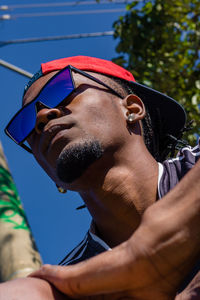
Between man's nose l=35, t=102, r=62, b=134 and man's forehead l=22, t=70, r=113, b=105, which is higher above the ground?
man's forehead l=22, t=70, r=113, b=105

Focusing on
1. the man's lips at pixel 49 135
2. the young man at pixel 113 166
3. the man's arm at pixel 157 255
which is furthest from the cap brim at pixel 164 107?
the man's arm at pixel 157 255

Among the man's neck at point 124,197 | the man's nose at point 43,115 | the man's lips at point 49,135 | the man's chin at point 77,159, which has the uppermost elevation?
the man's nose at point 43,115

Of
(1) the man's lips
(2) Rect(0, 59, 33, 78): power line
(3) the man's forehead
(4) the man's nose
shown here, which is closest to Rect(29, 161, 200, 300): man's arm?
(1) the man's lips

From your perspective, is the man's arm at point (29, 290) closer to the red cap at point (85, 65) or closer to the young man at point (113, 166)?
the young man at point (113, 166)

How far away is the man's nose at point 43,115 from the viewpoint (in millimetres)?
2828

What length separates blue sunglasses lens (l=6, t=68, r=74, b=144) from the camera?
2.89 m

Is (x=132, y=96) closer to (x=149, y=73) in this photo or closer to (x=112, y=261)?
(x=112, y=261)

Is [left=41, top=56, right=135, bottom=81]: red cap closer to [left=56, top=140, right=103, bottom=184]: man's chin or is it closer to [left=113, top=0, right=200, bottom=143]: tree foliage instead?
[left=56, top=140, right=103, bottom=184]: man's chin

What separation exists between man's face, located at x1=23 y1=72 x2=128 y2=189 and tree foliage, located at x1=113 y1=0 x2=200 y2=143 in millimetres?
2669

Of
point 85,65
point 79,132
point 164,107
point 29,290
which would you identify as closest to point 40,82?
point 85,65

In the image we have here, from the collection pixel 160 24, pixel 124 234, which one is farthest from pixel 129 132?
pixel 160 24

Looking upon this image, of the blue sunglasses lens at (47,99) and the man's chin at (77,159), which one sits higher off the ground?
the blue sunglasses lens at (47,99)

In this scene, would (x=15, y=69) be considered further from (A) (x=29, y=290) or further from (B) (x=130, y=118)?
(A) (x=29, y=290)

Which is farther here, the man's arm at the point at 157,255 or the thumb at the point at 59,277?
the thumb at the point at 59,277
